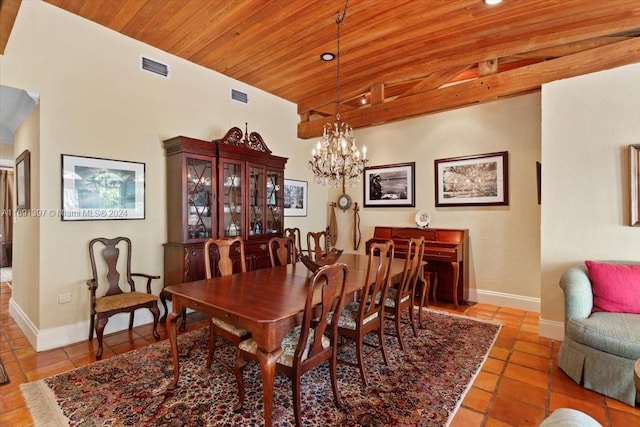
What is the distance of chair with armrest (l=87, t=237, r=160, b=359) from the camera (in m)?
2.83

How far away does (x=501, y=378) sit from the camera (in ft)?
7.87

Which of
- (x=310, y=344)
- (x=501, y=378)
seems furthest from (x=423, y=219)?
(x=310, y=344)

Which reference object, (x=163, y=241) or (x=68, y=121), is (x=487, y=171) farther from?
(x=68, y=121)

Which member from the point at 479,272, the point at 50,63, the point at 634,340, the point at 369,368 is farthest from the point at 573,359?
the point at 50,63

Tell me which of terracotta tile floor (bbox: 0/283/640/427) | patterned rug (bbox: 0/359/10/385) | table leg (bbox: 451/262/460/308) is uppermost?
table leg (bbox: 451/262/460/308)

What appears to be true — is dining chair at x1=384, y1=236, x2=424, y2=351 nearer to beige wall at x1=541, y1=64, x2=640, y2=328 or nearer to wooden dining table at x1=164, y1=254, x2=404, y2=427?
wooden dining table at x1=164, y1=254, x2=404, y2=427

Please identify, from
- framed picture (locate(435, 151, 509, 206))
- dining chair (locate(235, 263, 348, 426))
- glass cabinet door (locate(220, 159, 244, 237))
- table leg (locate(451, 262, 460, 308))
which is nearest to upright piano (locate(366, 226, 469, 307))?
table leg (locate(451, 262, 460, 308))

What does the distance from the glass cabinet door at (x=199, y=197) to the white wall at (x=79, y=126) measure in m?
0.38

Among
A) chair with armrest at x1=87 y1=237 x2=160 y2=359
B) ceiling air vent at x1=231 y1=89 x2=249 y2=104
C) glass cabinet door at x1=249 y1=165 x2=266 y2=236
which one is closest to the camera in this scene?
chair with armrest at x1=87 y1=237 x2=160 y2=359

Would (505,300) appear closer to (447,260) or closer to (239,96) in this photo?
(447,260)

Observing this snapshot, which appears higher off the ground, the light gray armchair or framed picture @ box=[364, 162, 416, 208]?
framed picture @ box=[364, 162, 416, 208]

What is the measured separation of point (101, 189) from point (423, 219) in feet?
13.8

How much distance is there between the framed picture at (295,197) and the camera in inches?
208

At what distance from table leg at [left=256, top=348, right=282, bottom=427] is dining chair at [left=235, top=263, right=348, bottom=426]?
0.47ft
